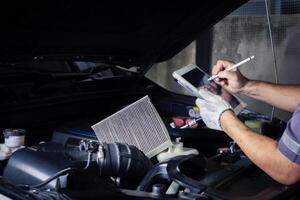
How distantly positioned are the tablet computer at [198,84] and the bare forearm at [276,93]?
6.1 inches

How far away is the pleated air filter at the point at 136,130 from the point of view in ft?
4.70

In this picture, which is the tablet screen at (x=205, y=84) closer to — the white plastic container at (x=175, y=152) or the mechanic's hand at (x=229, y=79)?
the mechanic's hand at (x=229, y=79)

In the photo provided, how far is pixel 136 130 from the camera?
1.47 metres

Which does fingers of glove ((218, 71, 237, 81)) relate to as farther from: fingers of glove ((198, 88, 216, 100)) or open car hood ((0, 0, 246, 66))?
open car hood ((0, 0, 246, 66))

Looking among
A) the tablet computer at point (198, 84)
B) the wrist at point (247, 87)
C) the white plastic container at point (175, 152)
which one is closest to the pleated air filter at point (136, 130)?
the white plastic container at point (175, 152)

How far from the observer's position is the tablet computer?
149 cm

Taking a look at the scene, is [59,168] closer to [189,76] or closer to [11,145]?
[11,145]

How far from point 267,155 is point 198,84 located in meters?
0.43

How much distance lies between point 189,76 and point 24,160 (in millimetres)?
648

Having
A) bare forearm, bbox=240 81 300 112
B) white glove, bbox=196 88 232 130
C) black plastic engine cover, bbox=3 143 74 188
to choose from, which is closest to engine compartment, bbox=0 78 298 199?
black plastic engine cover, bbox=3 143 74 188

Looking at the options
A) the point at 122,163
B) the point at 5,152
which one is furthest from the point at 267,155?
the point at 5,152

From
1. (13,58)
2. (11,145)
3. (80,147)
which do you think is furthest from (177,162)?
(13,58)

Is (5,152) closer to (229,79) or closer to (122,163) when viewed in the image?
(122,163)

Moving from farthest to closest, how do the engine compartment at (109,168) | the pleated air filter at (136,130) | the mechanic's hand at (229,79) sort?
the mechanic's hand at (229,79), the pleated air filter at (136,130), the engine compartment at (109,168)
